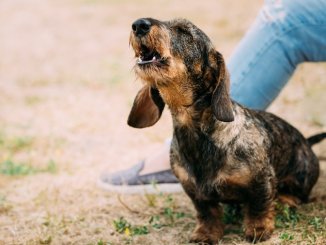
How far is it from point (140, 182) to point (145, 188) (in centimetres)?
8

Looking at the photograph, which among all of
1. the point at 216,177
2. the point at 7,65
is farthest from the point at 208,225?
the point at 7,65

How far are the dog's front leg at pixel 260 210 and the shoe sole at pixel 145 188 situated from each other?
1.10 m

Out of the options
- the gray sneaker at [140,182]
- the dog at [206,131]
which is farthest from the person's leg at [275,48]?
the gray sneaker at [140,182]

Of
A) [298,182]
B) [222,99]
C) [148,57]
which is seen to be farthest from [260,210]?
[148,57]

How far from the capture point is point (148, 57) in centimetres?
366

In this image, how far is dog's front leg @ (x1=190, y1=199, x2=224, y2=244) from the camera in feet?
12.7

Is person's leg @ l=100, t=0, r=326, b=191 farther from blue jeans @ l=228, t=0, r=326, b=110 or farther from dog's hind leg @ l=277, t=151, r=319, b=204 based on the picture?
dog's hind leg @ l=277, t=151, r=319, b=204

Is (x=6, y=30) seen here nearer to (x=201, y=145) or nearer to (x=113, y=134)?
(x=113, y=134)

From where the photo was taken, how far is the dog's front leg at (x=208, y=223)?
387 centimetres

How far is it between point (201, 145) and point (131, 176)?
1.44 meters

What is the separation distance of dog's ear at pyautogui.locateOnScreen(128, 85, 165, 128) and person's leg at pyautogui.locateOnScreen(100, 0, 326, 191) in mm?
794

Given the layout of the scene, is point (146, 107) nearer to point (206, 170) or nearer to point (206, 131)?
point (206, 131)

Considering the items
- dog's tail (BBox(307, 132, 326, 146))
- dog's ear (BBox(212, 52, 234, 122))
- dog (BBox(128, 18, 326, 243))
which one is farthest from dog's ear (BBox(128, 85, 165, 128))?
dog's tail (BBox(307, 132, 326, 146))

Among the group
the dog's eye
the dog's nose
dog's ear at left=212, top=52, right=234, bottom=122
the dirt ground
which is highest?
the dog's nose
